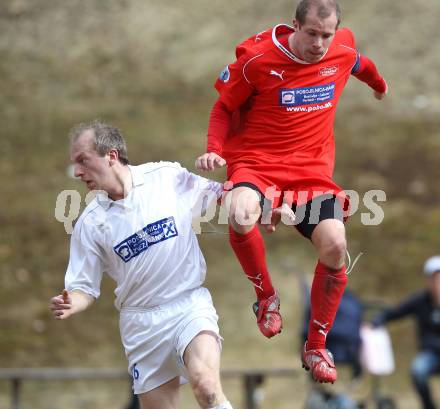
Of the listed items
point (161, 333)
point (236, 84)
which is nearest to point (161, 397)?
point (161, 333)

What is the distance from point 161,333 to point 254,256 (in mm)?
599

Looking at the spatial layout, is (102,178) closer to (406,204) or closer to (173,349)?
(173,349)

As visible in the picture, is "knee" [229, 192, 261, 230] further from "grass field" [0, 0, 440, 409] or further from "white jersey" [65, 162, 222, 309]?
"grass field" [0, 0, 440, 409]

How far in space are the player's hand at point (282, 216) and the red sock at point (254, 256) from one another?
0.39 ft

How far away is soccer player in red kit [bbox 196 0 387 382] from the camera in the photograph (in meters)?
5.40

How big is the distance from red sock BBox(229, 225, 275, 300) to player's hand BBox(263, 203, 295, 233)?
0.39ft

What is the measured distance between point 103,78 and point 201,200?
10.5 metres

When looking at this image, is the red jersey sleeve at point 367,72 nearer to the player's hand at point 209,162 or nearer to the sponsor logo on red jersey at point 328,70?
the sponsor logo on red jersey at point 328,70

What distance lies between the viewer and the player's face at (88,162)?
17.6ft

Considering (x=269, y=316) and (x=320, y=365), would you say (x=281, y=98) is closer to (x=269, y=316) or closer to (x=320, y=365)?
(x=269, y=316)

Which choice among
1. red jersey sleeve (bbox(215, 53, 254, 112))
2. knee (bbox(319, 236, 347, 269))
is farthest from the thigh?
red jersey sleeve (bbox(215, 53, 254, 112))

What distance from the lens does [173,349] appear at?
557 cm

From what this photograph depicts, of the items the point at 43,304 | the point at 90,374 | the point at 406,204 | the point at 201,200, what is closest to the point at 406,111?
the point at 406,204

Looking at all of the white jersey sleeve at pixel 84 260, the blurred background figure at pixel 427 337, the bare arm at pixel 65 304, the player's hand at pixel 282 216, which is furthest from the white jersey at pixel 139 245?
the blurred background figure at pixel 427 337
